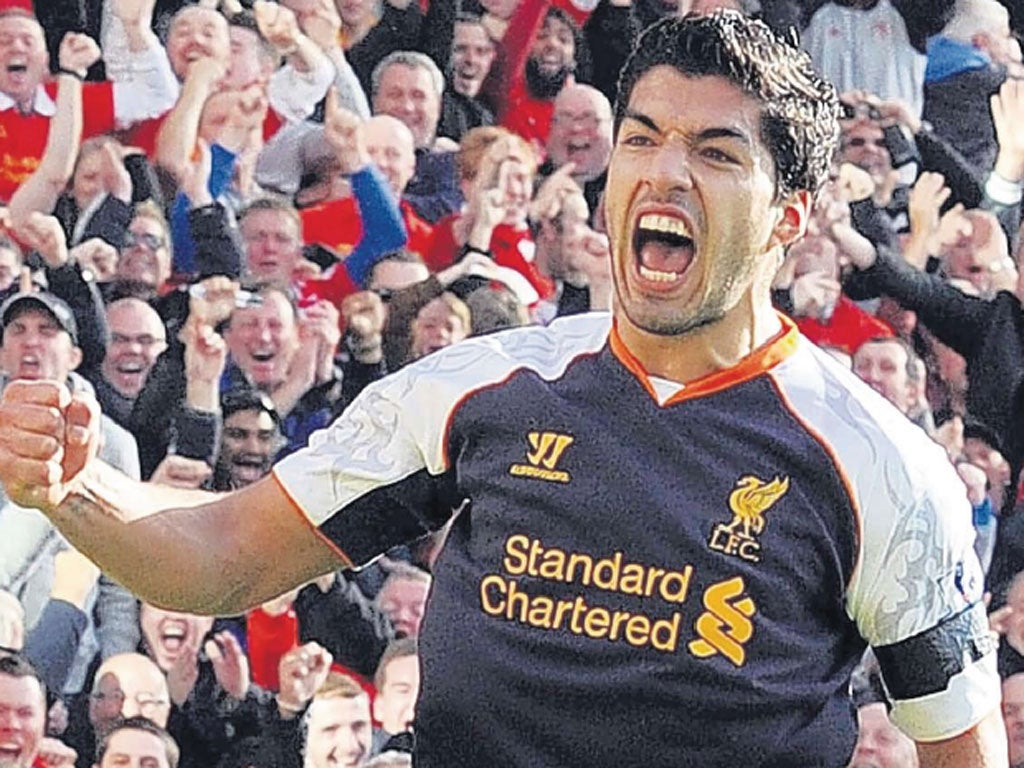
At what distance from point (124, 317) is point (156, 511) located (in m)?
2.38

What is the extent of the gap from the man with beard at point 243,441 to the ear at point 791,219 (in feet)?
8.25

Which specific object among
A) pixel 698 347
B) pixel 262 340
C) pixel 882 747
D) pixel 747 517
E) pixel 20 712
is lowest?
pixel 882 747

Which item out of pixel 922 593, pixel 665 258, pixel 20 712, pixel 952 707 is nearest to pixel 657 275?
pixel 665 258

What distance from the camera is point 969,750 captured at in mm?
2135

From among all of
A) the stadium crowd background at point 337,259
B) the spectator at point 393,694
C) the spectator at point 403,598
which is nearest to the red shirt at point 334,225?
the stadium crowd background at point 337,259

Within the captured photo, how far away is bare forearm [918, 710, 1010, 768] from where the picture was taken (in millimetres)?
2133

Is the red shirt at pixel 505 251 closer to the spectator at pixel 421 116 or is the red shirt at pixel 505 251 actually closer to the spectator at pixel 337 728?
the spectator at pixel 421 116

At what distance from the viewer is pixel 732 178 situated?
82.5 inches

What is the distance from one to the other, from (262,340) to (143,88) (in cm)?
59

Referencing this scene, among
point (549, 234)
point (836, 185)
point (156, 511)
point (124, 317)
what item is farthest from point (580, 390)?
point (836, 185)

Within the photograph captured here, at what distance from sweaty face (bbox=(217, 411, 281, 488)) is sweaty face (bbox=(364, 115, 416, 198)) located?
0.66 meters

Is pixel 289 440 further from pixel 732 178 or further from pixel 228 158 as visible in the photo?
pixel 732 178

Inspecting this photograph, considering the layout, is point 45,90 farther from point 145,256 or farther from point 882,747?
point 882,747

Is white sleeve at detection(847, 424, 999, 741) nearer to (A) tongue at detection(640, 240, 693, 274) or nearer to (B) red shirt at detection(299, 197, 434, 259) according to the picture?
(A) tongue at detection(640, 240, 693, 274)
